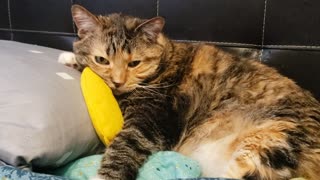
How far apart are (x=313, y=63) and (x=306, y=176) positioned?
0.59m

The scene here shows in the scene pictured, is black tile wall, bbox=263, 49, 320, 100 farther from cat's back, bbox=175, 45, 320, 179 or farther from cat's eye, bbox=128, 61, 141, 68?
cat's eye, bbox=128, 61, 141, 68

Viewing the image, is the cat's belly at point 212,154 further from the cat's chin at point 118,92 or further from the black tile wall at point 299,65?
the black tile wall at point 299,65

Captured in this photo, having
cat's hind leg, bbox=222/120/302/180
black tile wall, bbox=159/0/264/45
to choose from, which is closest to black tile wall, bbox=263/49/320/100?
black tile wall, bbox=159/0/264/45

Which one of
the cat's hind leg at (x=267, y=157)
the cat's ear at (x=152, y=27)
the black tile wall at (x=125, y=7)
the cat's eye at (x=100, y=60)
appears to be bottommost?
the cat's hind leg at (x=267, y=157)

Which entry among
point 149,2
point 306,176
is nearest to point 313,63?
point 306,176

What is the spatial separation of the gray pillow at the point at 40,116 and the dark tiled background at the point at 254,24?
583 mm

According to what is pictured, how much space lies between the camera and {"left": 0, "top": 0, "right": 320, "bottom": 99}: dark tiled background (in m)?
1.52

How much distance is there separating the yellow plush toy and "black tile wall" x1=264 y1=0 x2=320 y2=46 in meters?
0.72

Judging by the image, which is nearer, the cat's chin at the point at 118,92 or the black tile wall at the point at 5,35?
the cat's chin at the point at 118,92

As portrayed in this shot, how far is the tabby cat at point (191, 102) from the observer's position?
1.13 m

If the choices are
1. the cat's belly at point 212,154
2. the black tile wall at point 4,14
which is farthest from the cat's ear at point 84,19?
the black tile wall at point 4,14

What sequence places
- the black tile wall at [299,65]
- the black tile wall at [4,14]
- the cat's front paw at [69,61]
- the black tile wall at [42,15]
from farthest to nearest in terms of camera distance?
the black tile wall at [4,14]
the black tile wall at [42,15]
the black tile wall at [299,65]
the cat's front paw at [69,61]

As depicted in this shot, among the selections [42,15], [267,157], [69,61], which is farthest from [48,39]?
[267,157]

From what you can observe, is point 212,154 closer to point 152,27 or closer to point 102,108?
point 102,108
